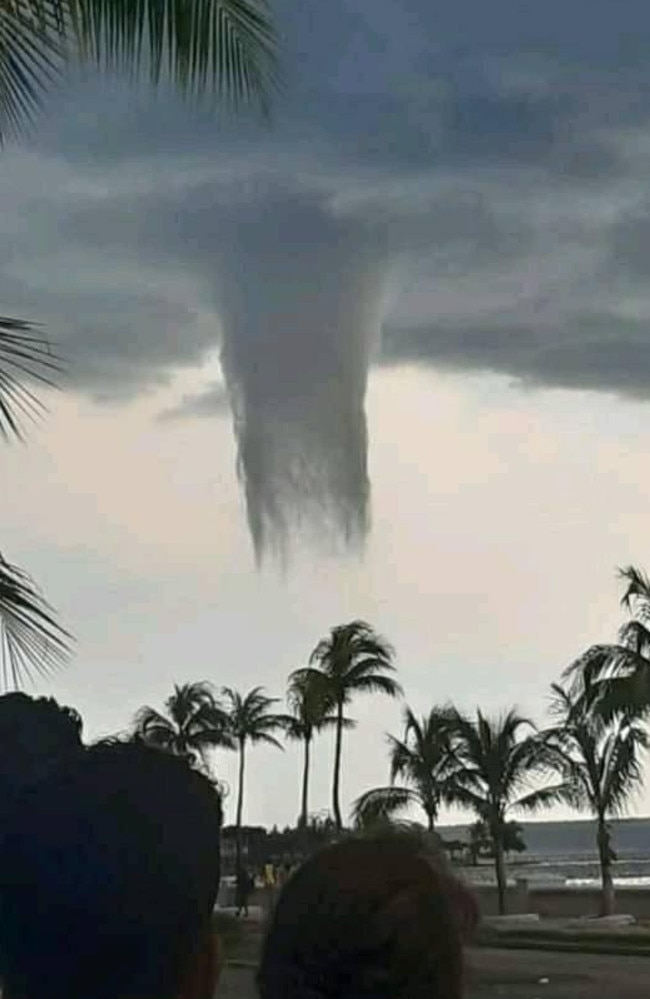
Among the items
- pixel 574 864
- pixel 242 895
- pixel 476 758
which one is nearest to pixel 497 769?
pixel 476 758

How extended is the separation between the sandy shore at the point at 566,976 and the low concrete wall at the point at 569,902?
14.5 metres

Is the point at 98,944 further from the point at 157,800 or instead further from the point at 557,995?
the point at 557,995

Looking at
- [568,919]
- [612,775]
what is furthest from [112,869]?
[568,919]

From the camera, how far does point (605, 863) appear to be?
3900 cm

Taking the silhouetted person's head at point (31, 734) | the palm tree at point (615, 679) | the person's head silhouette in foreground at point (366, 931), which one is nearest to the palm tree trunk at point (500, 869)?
the palm tree at point (615, 679)

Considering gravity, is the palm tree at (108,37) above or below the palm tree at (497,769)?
below

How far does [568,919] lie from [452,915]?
141ft

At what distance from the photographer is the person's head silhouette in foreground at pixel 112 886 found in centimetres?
209

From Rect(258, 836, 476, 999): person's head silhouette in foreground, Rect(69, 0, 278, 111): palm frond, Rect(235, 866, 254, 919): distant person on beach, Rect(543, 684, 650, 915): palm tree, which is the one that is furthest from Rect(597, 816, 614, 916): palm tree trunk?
Rect(258, 836, 476, 999): person's head silhouette in foreground

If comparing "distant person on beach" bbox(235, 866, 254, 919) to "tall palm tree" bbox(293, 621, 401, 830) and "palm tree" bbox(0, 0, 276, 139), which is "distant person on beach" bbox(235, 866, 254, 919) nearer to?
"palm tree" bbox(0, 0, 276, 139)

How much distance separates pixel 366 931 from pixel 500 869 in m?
42.2

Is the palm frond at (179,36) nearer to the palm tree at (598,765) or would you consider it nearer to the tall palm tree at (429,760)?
the palm tree at (598,765)

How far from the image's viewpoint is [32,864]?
2.12 m

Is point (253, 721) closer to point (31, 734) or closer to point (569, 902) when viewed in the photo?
point (569, 902)
